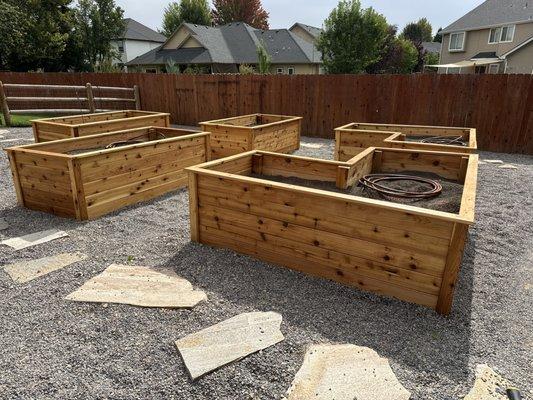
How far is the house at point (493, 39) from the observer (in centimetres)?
2455

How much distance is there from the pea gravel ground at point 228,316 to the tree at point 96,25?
32.5 metres

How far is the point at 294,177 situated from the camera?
489 cm

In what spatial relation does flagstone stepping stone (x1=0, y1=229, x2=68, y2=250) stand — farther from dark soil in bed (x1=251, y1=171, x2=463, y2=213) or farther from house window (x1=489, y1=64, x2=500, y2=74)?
house window (x1=489, y1=64, x2=500, y2=74)

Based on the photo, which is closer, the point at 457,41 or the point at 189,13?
the point at 457,41

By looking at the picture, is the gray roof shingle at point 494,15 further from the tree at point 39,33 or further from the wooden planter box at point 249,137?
the tree at point 39,33

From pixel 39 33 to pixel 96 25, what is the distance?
311 inches

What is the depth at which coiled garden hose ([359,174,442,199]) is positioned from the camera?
403 centimetres

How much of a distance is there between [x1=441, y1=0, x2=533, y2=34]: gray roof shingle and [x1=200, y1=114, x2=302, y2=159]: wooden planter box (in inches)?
1013

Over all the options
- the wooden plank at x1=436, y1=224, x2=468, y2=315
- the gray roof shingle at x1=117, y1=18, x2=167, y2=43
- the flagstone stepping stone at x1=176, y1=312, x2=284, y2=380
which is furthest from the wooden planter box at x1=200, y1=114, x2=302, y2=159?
the gray roof shingle at x1=117, y1=18, x2=167, y2=43

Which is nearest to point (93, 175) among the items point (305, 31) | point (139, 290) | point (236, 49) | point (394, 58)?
point (139, 290)

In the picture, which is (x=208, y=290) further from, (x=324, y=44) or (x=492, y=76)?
(x=324, y=44)

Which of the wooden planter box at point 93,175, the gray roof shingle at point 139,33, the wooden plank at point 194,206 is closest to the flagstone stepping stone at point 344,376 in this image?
the wooden plank at point 194,206

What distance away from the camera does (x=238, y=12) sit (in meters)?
54.0

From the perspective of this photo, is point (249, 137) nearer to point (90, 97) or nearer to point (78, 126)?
point (78, 126)
